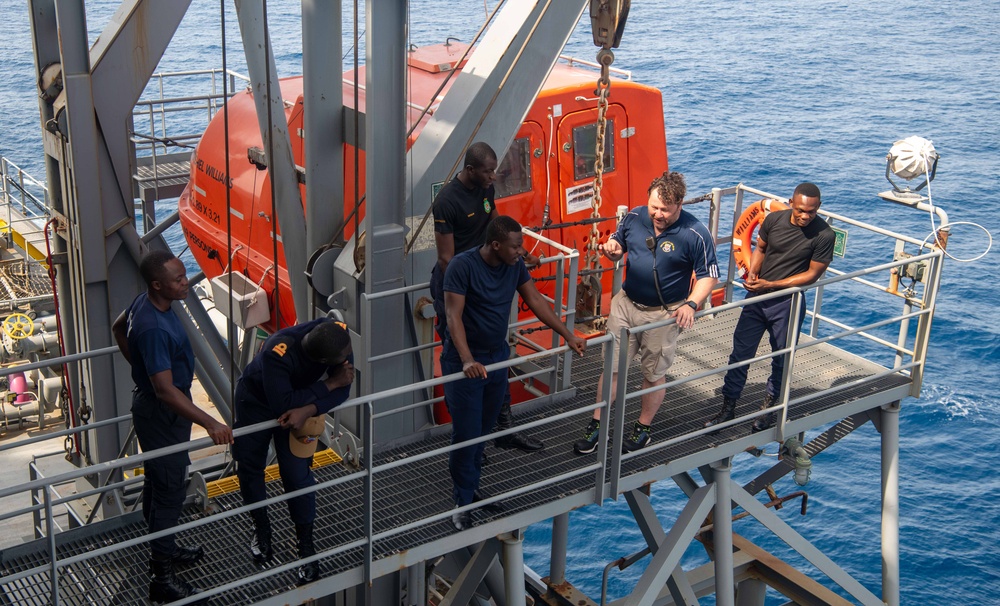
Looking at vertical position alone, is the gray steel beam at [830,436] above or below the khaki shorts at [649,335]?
below

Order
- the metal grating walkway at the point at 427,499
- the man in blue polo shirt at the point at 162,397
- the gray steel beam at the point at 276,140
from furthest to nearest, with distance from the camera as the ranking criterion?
the gray steel beam at the point at 276,140, the metal grating walkway at the point at 427,499, the man in blue polo shirt at the point at 162,397

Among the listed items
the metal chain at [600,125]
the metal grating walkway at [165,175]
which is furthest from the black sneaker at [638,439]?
the metal grating walkway at [165,175]

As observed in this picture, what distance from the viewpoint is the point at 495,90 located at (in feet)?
25.3

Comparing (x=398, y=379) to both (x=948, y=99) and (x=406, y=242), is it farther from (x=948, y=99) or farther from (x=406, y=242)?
(x=948, y=99)

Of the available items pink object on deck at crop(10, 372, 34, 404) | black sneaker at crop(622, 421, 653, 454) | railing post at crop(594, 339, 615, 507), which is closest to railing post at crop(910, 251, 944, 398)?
black sneaker at crop(622, 421, 653, 454)

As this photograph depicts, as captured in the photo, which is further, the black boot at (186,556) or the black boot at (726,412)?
the black boot at (726,412)

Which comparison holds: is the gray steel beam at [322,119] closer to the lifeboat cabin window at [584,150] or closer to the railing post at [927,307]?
the lifeboat cabin window at [584,150]

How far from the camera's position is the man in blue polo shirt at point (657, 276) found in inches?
291

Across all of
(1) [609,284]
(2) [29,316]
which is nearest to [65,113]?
(1) [609,284]

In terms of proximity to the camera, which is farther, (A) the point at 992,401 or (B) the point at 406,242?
(A) the point at 992,401

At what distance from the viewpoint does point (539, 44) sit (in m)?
7.82

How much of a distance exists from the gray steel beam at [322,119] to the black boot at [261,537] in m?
1.87

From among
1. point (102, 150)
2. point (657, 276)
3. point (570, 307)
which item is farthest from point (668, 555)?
point (102, 150)

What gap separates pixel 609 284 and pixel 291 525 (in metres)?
4.64
